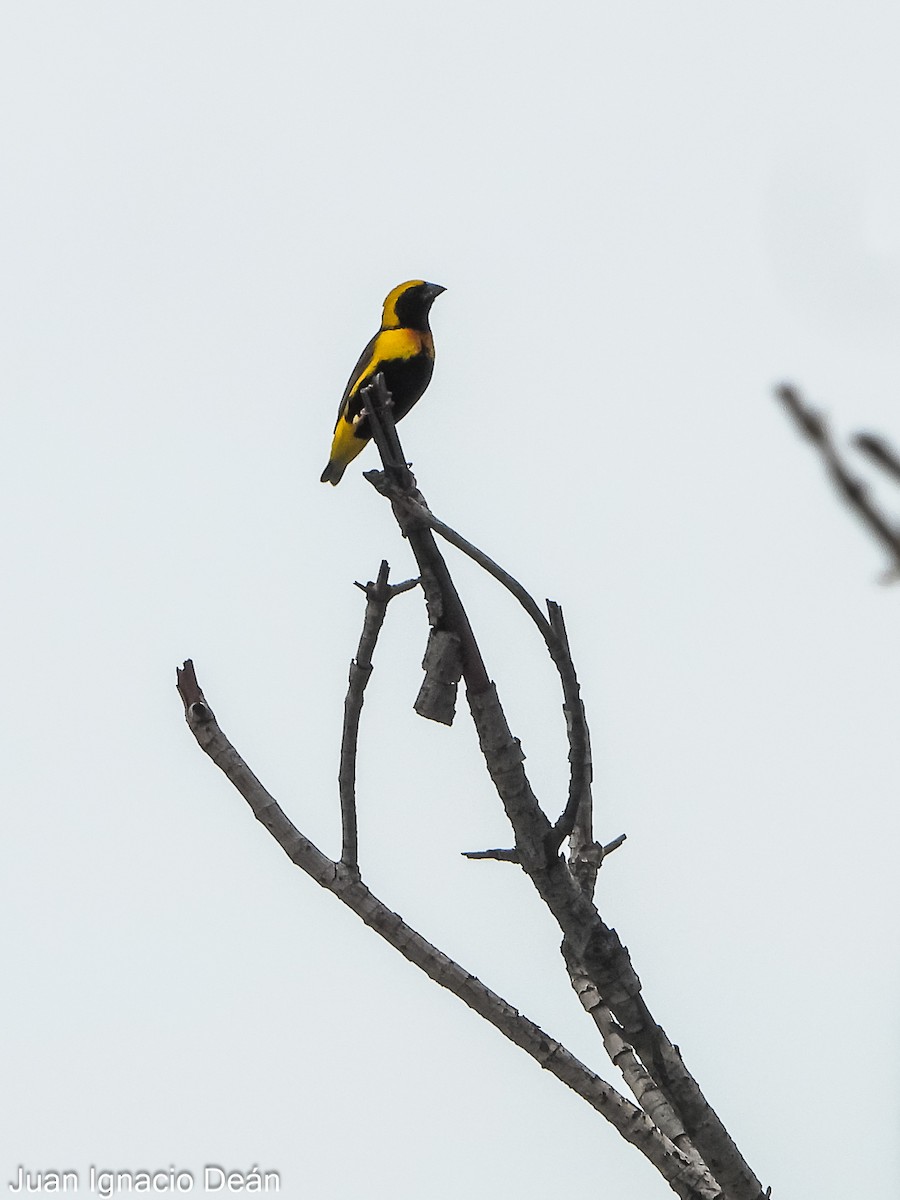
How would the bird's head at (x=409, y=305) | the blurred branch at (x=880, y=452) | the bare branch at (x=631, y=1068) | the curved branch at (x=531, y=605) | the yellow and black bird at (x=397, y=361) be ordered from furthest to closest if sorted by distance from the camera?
the bird's head at (x=409, y=305)
the yellow and black bird at (x=397, y=361)
the bare branch at (x=631, y=1068)
the curved branch at (x=531, y=605)
the blurred branch at (x=880, y=452)

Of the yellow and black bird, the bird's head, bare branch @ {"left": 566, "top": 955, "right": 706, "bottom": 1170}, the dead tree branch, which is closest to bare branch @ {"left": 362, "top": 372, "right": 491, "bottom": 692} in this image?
the dead tree branch

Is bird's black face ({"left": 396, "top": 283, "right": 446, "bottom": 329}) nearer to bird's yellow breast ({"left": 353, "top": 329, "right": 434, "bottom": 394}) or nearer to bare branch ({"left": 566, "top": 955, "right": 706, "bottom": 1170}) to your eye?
bird's yellow breast ({"left": 353, "top": 329, "right": 434, "bottom": 394})

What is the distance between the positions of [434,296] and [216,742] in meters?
5.41

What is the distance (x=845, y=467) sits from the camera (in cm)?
112

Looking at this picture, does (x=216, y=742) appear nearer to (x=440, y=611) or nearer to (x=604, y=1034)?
(x=440, y=611)

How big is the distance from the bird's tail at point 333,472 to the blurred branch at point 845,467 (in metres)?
8.67

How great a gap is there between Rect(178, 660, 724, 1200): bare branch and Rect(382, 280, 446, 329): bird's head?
16.3 ft

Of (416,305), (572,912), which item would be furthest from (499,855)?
(416,305)

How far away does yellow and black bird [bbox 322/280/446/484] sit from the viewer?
9.13 metres

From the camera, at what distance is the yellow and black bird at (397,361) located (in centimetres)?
913

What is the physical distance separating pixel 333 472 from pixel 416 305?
1230 mm

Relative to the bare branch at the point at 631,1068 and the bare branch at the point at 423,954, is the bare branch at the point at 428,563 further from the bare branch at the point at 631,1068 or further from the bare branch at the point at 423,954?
the bare branch at the point at 631,1068

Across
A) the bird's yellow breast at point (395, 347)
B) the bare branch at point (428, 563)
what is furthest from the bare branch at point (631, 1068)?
the bird's yellow breast at point (395, 347)

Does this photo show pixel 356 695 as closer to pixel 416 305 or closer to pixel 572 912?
pixel 572 912
